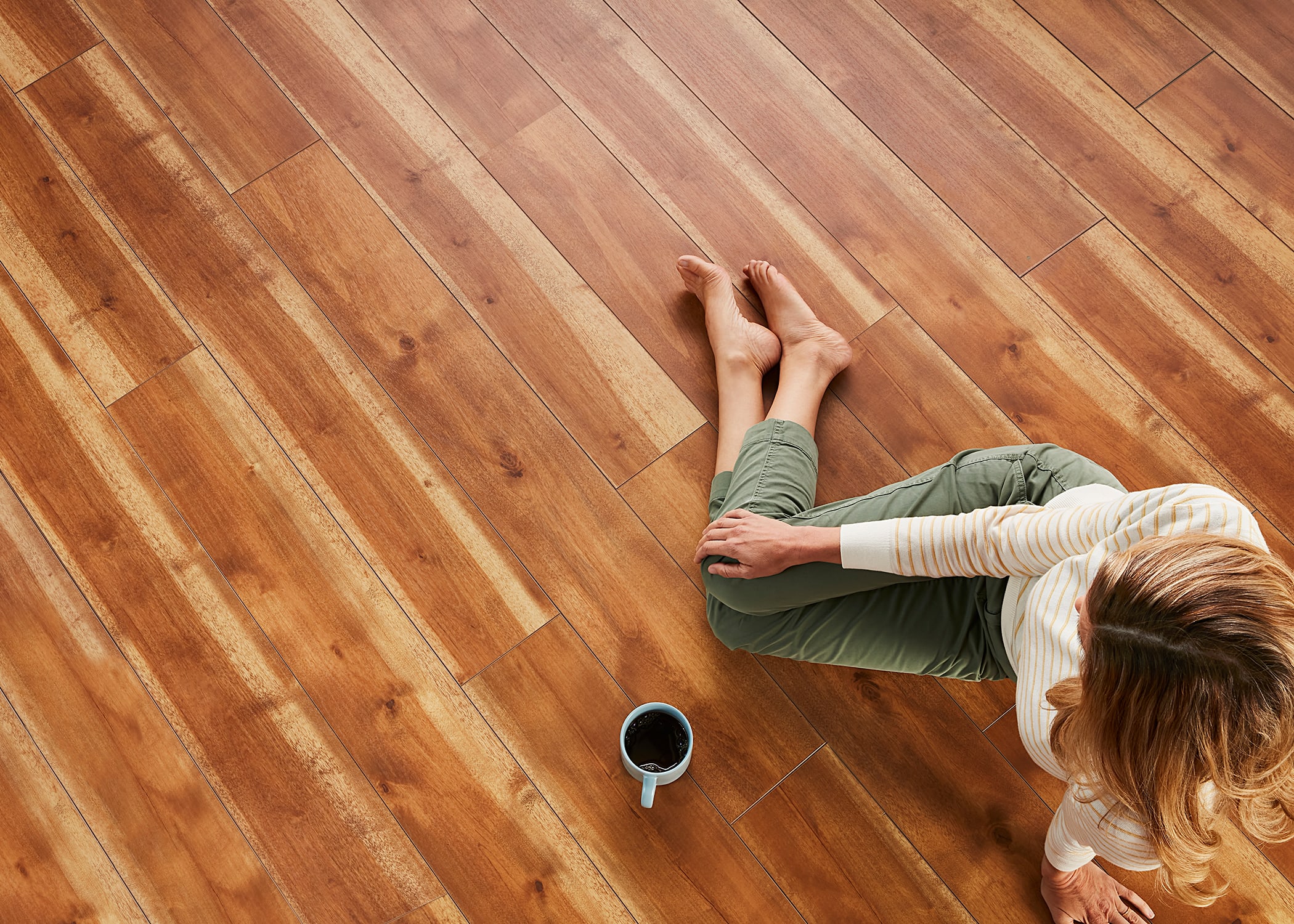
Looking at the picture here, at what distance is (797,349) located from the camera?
1521mm

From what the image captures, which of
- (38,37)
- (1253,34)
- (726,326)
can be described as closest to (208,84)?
(38,37)

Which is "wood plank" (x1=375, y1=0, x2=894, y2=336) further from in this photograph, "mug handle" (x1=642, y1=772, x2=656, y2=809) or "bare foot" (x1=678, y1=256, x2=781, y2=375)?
"mug handle" (x1=642, y1=772, x2=656, y2=809)

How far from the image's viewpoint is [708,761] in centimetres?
141

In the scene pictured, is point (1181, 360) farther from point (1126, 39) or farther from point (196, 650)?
point (196, 650)

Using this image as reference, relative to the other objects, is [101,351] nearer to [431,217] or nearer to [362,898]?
[431,217]

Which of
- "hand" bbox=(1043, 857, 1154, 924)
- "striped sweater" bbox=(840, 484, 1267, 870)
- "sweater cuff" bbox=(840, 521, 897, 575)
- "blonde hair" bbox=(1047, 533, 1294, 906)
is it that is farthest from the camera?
"hand" bbox=(1043, 857, 1154, 924)

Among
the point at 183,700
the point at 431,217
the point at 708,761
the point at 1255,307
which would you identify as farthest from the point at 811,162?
the point at 183,700

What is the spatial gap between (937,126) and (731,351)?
1.89 feet

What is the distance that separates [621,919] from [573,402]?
779 millimetres

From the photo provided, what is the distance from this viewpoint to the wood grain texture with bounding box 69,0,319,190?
5.58 feet

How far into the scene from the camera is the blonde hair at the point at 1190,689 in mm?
748

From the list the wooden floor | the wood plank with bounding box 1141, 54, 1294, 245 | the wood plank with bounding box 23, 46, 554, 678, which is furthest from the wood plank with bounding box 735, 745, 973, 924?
the wood plank with bounding box 1141, 54, 1294, 245

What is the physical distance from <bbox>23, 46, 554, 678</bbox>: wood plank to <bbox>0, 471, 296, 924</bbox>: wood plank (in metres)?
0.40

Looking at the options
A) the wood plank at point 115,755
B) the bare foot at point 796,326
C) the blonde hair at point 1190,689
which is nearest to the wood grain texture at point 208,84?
the wood plank at point 115,755
